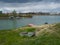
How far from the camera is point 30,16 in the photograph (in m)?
169

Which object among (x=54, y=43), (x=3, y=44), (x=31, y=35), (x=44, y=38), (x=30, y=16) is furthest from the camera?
(x=30, y=16)

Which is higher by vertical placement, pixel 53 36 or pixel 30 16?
pixel 53 36

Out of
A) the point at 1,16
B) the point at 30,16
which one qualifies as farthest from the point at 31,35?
the point at 30,16

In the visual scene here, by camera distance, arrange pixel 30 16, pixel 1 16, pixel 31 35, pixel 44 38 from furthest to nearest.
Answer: pixel 30 16 → pixel 1 16 → pixel 31 35 → pixel 44 38

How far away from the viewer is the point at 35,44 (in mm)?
14305

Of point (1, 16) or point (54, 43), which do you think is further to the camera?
point (1, 16)

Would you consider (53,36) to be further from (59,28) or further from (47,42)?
(59,28)

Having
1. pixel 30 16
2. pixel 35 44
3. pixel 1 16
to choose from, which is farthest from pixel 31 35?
pixel 30 16

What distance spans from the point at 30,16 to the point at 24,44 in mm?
154555

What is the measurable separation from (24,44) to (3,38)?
6170 mm

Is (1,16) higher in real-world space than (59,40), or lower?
lower

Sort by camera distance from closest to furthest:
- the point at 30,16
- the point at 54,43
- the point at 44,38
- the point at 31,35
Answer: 1. the point at 54,43
2. the point at 44,38
3. the point at 31,35
4. the point at 30,16

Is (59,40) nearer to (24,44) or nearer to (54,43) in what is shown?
(54,43)

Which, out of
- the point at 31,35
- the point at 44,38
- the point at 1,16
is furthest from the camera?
the point at 1,16
